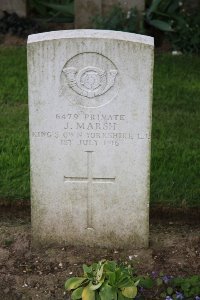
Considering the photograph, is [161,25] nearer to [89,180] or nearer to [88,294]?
[89,180]

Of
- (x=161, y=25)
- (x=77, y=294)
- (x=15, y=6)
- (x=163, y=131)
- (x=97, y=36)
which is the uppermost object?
(x=15, y=6)

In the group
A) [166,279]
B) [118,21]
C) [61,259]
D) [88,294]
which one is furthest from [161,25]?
[88,294]

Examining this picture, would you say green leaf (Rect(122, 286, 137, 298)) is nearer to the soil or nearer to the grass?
the soil

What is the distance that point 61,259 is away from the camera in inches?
186

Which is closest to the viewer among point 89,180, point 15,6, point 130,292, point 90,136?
point 130,292

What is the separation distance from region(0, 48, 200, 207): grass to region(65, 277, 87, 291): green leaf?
1.33 m

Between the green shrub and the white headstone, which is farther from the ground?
the green shrub

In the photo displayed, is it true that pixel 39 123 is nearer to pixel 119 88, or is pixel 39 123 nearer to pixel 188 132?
pixel 119 88

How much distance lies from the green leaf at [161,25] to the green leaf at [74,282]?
16.5 feet

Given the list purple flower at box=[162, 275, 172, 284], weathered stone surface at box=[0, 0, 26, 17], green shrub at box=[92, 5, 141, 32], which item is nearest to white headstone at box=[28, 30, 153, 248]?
purple flower at box=[162, 275, 172, 284]

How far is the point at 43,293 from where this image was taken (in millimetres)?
4441

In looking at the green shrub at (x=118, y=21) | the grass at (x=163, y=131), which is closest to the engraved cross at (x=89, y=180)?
the grass at (x=163, y=131)

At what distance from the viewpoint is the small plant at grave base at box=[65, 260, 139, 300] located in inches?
160

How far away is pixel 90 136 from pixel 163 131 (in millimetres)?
2055
